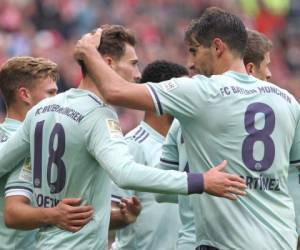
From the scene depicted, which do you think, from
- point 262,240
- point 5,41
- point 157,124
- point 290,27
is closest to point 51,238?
point 262,240

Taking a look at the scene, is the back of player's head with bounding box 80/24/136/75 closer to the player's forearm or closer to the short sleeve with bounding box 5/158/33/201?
the short sleeve with bounding box 5/158/33/201

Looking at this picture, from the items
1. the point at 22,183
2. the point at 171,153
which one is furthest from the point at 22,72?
the point at 171,153

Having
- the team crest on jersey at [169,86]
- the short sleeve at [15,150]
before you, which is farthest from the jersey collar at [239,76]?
the short sleeve at [15,150]

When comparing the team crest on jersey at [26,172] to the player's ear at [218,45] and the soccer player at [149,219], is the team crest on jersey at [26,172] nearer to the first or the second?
the soccer player at [149,219]

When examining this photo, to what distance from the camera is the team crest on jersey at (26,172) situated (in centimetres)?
735

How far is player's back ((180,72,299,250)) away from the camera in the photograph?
6.90 metres

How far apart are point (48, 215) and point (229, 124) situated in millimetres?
1171

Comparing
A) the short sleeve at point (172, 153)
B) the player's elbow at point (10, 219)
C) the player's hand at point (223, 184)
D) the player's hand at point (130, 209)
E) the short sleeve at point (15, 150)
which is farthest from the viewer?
the short sleeve at point (172, 153)

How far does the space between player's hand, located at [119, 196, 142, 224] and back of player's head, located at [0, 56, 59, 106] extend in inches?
46.0

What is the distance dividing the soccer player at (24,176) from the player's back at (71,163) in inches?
4.4

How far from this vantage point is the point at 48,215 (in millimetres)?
6941

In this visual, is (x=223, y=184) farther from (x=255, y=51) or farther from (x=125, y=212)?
(x=255, y=51)

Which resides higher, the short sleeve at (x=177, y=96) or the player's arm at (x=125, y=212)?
the short sleeve at (x=177, y=96)

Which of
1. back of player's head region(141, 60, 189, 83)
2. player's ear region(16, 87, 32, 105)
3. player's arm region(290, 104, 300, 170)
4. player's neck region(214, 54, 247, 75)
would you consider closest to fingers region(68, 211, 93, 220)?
player's neck region(214, 54, 247, 75)
